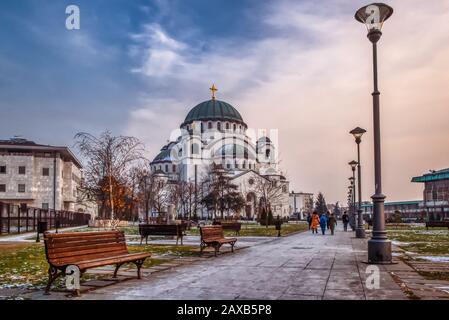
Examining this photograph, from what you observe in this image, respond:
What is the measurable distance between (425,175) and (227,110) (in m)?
45.3

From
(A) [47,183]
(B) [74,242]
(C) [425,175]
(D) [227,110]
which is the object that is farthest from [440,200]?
(B) [74,242]

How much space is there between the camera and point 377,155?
11.4m

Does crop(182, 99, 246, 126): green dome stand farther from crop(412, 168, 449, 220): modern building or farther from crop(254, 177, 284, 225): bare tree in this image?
crop(412, 168, 449, 220): modern building

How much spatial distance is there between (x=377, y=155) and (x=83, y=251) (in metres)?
7.19

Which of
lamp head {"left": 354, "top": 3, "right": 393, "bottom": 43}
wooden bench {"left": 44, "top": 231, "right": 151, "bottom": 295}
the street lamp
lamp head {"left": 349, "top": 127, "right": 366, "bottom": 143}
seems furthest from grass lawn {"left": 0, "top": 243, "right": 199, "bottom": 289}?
lamp head {"left": 349, "top": 127, "right": 366, "bottom": 143}

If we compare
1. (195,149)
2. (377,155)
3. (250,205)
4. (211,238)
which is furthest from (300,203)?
(377,155)

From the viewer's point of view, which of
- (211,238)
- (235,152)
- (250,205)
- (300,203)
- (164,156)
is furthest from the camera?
(300,203)

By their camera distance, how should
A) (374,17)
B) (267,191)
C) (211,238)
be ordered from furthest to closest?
(267,191), (211,238), (374,17)

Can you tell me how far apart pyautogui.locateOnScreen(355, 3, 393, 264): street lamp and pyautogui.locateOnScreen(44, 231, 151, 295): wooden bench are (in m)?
5.57

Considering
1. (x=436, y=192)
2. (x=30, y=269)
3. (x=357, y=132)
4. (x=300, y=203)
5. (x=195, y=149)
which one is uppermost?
(x=195, y=149)

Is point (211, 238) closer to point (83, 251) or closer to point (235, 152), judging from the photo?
point (83, 251)

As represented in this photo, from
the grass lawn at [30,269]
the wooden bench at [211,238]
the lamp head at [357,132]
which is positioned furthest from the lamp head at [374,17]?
the lamp head at [357,132]

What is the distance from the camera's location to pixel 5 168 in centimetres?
5912

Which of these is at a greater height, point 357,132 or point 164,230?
point 357,132
